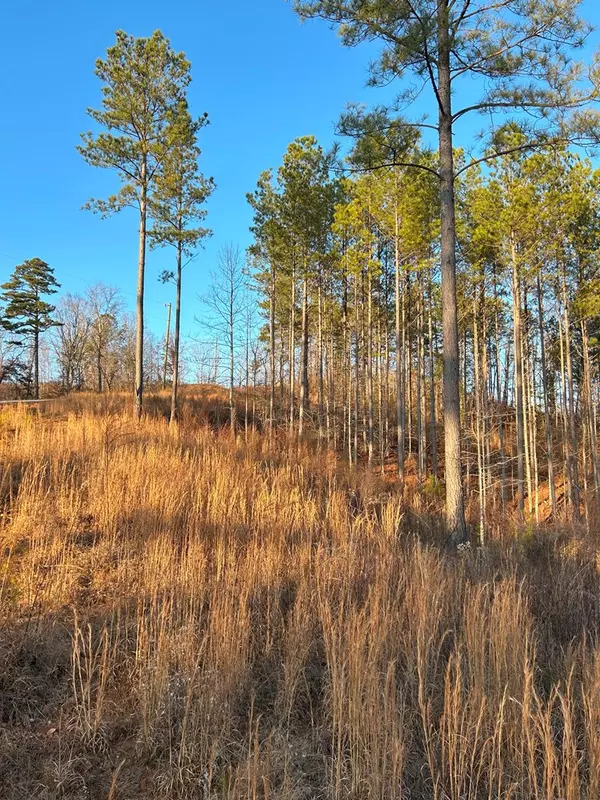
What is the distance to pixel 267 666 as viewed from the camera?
107 inches

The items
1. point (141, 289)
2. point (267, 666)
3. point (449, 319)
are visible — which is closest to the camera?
point (267, 666)

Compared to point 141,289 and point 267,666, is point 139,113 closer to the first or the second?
point 141,289

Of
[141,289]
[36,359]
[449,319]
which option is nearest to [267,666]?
[449,319]

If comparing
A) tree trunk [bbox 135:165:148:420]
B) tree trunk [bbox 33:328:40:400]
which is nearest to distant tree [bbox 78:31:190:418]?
tree trunk [bbox 135:165:148:420]

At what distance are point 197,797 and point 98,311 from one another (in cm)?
3691

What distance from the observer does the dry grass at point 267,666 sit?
73.6 inches

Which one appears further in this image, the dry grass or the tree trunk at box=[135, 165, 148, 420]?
the tree trunk at box=[135, 165, 148, 420]

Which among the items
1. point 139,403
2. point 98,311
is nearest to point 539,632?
point 139,403

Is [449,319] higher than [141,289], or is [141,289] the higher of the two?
[141,289]

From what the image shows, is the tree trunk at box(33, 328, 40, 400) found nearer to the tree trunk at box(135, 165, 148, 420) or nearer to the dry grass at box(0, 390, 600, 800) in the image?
the tree trunk at box(135, 165, 148, 420)

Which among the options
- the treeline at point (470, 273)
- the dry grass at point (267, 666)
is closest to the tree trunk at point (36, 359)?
the treeline at point (470, 273)

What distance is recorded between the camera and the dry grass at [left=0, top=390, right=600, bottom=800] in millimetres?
1869

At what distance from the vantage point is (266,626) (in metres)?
3.04

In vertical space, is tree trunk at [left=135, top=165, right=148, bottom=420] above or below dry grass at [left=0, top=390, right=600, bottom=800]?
above
